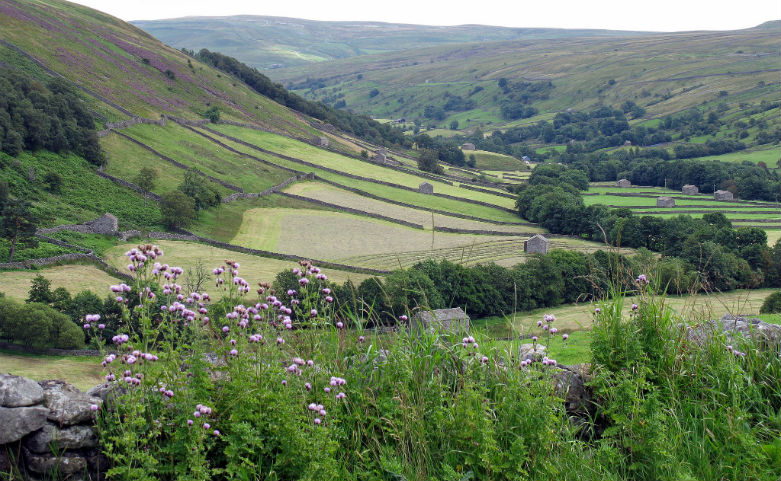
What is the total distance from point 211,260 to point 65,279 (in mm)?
11603

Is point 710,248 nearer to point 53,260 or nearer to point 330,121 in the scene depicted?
point 53,260

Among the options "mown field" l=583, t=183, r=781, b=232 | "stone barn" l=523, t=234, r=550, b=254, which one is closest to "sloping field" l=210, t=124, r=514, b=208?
"mown field" l=583, t=183, r=781, b=232

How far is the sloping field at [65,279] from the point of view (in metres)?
39.2

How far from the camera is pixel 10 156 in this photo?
59844 mm

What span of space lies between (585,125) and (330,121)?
98469 mm

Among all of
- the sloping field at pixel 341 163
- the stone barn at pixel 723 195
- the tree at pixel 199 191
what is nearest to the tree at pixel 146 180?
the tree at pixel 199 191

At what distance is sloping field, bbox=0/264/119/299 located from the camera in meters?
39.2

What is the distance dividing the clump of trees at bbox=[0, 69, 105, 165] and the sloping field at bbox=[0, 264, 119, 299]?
24.1 m

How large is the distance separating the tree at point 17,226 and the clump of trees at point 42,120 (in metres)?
16.7

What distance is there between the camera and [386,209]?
75.4 m

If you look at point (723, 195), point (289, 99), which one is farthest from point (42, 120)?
point (723, 195)

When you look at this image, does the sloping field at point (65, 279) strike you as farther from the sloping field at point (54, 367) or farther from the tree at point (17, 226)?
the sloping field at point (54, 367)

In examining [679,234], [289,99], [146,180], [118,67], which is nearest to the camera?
[679,234]

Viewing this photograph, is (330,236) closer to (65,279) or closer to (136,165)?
(136,165)
